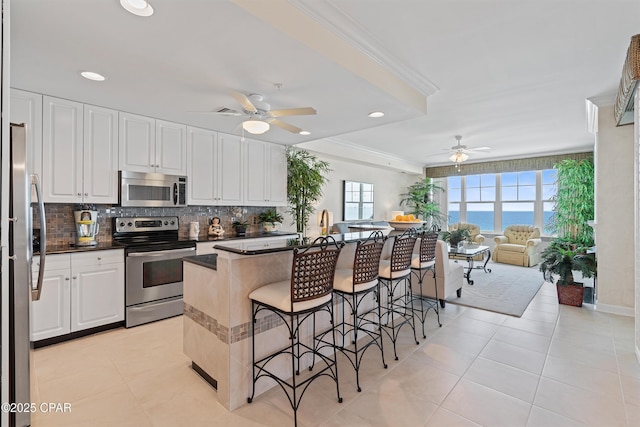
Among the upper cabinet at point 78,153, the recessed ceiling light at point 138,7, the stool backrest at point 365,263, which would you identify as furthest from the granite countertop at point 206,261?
the upper cabinet at point 78,153

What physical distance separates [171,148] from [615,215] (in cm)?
563

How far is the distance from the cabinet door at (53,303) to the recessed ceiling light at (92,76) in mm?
1662

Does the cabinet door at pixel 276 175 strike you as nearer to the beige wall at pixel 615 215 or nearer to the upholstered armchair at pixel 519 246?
the beige wall at pixel 615 215

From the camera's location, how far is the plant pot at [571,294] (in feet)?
13.1

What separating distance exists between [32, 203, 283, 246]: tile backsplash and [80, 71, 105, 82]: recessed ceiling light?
4.97 ft

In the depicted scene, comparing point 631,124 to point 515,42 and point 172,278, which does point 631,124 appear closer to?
point 515,42

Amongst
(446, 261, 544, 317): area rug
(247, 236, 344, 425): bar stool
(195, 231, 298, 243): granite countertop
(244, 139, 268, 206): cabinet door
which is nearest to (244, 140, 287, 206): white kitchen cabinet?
(244, 139, 268, 206): cabinet door

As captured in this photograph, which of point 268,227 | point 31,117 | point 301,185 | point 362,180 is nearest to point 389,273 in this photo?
point 268,227

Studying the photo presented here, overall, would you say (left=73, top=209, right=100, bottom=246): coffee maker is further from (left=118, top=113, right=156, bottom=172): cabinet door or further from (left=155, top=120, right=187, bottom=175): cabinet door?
(left=155, top=120, right=187, bottom=175): cabinet door

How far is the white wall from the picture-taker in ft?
20.5

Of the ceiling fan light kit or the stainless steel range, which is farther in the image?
the stainless steel range

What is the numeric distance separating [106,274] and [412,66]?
12.2 feet

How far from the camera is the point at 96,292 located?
3109mm

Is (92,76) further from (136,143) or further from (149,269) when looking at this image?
(149,269)
